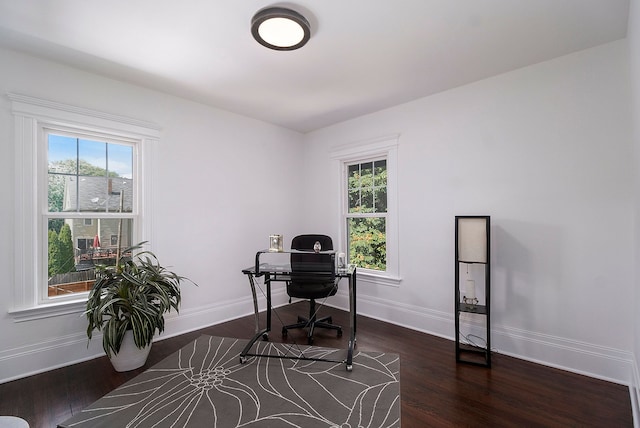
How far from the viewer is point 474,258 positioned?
2643mm

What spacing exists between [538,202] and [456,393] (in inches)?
67.6

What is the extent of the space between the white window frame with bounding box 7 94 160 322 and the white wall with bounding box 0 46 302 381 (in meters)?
0.05

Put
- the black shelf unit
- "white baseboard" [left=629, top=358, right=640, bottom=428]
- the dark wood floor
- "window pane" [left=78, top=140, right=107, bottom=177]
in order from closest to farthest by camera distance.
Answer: "white baseboard" [left=629, top=358, right=640, bottom=428] → the dark wood floor → the black shelf unit → "window pane" [left=78, top=140, right=107, bottom=177]

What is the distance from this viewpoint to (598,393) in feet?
7.02

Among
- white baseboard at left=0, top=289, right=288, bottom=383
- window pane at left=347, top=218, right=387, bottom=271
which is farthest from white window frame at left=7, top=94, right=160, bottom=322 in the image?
window pane at left=347, top=218, right=387, bottom=271

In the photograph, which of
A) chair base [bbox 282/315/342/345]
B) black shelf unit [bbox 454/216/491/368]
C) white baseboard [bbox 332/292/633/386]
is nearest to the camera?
white baseboard [bbox 332/292/633/386]

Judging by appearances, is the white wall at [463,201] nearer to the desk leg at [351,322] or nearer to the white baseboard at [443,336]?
the white baseboard at [443,336]

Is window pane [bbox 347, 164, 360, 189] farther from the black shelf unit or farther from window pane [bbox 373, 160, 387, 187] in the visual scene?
the black shelf unit

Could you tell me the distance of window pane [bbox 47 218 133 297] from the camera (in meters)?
2.67

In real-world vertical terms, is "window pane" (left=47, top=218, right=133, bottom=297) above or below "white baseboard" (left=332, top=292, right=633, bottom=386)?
above

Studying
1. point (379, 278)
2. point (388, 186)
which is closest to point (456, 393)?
point (379, 278)

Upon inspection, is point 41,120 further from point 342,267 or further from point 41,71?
point 342,267

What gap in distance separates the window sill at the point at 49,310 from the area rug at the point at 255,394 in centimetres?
89

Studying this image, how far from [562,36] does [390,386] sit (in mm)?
2873
